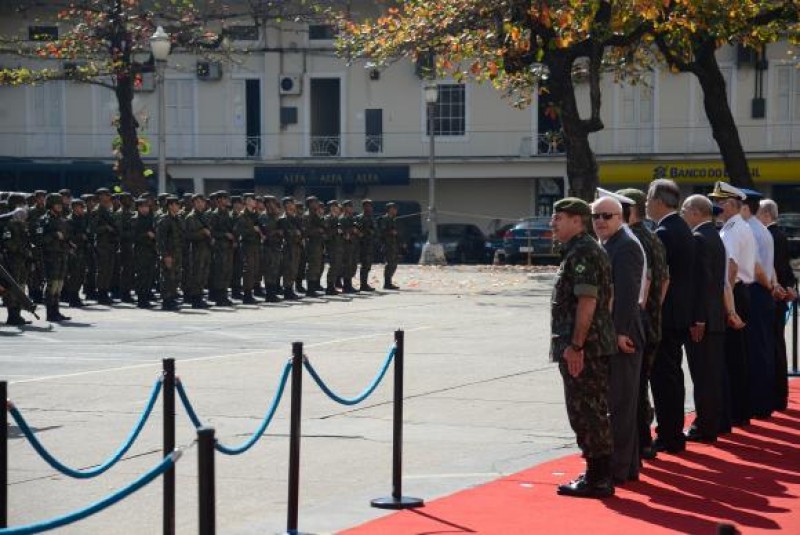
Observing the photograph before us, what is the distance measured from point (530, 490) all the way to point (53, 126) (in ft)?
161

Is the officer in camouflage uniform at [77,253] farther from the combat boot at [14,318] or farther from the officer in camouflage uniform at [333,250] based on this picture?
the officer in camouflage uniform at [333,250]

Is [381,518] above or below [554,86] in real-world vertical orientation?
below

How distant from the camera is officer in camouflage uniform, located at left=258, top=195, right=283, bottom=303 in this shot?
30.0 metres

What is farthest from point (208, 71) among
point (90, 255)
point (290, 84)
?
point (90, 255)

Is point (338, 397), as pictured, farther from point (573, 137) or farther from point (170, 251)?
point (573, 137)

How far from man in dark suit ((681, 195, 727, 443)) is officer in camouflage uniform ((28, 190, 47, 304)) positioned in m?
14.9

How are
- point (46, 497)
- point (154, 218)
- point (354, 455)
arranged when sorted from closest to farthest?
point (46, 497) < point (354, 455) < point (154, 218)

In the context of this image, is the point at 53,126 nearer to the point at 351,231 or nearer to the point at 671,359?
the point at 351,231

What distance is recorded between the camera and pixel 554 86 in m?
33.1

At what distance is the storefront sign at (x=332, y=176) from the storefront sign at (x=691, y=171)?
7.26m

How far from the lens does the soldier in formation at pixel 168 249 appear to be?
2523 centimetres

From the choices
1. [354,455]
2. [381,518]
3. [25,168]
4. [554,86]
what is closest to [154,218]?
[554,86]

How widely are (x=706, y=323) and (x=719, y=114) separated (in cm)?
2409

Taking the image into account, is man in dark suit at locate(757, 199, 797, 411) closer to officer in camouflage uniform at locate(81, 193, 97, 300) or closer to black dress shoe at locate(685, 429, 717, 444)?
black dress shoe at locate(685, 429, 717, 444)
